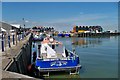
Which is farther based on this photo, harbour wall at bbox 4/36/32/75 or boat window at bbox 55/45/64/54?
boat window at bbox 55/45/64/54

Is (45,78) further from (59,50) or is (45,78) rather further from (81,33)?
(81,33)

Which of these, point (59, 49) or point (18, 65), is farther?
point (59, 49)

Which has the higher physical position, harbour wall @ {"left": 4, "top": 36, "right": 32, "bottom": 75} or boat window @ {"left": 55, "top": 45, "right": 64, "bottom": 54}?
boat window @ {"left": 55, "top": 45, "right": 64, "bottom": 54}

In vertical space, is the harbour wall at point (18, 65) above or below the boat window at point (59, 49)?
below

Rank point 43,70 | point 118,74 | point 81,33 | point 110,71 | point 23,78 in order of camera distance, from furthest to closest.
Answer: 1. point 81,33
2. point 110,71
3. point 118,74
4. point 43,70
5. point 23,78

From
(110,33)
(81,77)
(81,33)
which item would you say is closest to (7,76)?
(81,77)

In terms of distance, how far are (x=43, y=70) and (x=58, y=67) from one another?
1350mm

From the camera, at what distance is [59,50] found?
80.2ft

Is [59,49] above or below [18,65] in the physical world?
above

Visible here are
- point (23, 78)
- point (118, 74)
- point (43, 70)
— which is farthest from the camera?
point (118, 74)

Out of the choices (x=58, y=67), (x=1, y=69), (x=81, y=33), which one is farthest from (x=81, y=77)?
(x=81, y=33)

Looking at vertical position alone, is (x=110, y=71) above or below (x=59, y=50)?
below

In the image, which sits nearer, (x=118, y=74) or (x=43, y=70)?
(x=43, y=70)

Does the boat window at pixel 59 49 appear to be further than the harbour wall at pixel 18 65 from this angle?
Yes
